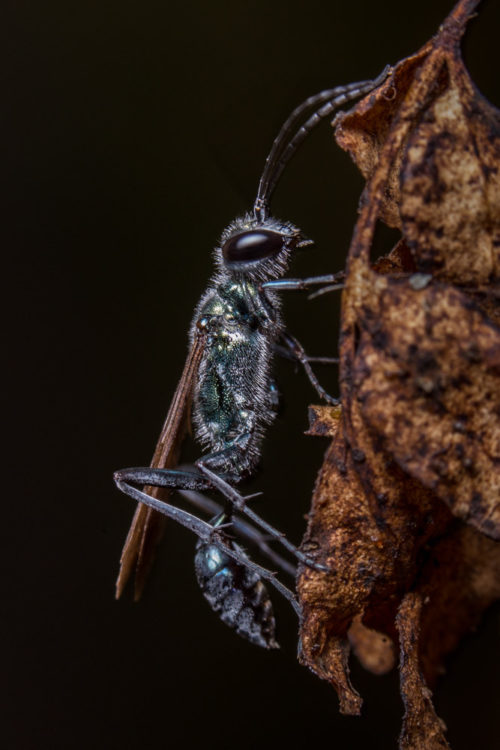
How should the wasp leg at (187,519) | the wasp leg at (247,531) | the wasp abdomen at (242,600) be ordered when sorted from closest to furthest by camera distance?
the wasp leg at (187,519)
the wasp abdomen at (242,600)
the wasp leg at (247,531)

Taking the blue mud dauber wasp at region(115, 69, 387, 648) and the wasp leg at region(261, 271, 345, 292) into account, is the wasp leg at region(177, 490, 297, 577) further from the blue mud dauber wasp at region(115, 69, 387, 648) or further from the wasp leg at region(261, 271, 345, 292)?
the wasp leg at region(261, 271, 345, 292)

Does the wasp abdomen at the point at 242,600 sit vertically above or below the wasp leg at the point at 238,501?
below

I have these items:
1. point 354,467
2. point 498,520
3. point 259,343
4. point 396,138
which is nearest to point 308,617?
point 354,467

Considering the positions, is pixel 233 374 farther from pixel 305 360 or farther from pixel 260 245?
pixel 260 245

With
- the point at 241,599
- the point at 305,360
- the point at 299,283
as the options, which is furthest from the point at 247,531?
the point at 299,283

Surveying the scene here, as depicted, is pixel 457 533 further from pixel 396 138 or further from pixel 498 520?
pixel 396 138


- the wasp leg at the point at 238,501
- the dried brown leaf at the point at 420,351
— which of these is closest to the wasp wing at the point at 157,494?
the wasp leg at the point at 238,501

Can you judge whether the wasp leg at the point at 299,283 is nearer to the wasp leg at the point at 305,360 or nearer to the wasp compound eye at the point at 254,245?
the wasp compound eye at the point at 254,245
